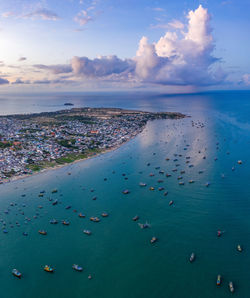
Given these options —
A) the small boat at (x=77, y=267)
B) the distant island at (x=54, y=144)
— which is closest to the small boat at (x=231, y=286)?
the small boat at (x=77, y=267)

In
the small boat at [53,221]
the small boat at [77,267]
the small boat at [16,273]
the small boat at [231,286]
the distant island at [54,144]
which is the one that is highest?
the distant island at [54,144]

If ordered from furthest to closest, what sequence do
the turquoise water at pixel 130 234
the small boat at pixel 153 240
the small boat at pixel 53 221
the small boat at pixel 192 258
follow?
Result: 1. the small boat at pixel 53 221
2. the small boat at pixel 153 240
3. the small boat at pixel 192 258
4. the turquoise water at pixel 130 234

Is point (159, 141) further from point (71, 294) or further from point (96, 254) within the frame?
point (71, 294)

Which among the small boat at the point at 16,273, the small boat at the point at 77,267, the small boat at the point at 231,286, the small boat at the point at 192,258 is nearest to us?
the small boat at the point at 231,286

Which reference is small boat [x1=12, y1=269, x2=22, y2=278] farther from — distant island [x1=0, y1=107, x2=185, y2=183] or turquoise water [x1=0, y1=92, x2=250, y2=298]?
distant island [x1=0, y1=107, x2=185, y2=183]

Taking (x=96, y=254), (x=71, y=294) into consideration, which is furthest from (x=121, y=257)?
(x=71, y=294)

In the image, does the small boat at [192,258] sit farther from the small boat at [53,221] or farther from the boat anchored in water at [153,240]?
the small boat at [53,221]

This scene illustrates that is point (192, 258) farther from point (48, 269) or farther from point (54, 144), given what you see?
point (54, 144)

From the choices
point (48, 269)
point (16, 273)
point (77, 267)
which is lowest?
point (16, 273)

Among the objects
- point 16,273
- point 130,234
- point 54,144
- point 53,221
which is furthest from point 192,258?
point 54,144
